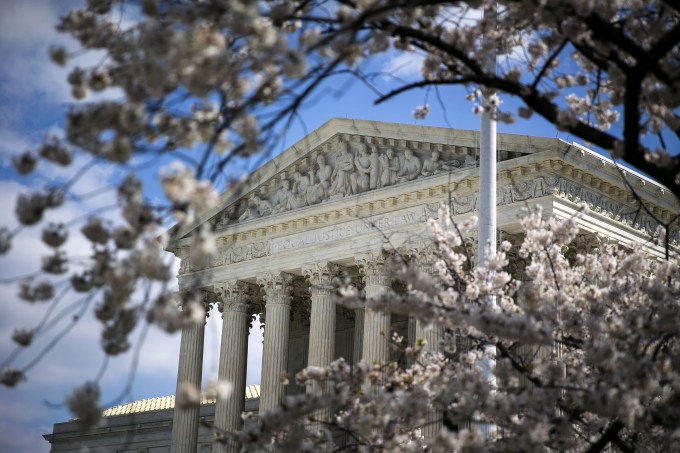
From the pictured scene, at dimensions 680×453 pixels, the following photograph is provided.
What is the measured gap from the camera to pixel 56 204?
7.89m

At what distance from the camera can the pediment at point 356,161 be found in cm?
3456

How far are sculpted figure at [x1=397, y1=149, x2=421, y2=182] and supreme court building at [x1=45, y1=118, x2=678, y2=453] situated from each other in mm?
54

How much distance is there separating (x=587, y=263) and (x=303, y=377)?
631 cm

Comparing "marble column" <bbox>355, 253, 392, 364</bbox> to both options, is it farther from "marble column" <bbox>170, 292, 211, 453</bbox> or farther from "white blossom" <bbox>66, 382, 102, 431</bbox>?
"white blossom" <bbox>66, 382, 102, 431</bbox>

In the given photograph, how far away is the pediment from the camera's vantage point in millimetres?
34562

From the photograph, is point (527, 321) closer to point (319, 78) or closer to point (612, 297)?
point (319, 78)

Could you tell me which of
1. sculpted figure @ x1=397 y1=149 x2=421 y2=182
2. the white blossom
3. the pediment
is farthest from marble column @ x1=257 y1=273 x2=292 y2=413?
the white blossom

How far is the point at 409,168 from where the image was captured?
119ft

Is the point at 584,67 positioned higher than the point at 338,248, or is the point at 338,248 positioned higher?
the point at 338,248

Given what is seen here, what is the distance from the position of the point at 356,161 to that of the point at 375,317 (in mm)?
6916

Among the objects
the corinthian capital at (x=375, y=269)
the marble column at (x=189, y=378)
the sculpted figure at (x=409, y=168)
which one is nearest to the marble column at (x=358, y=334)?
the corinthian capital at (x=375, y=269)

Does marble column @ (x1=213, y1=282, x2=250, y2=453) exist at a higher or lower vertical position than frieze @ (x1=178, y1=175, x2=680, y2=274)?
lower

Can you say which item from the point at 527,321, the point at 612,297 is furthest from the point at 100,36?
the point at 612,297

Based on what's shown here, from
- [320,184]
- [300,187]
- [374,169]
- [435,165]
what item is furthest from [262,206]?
[435,165]
